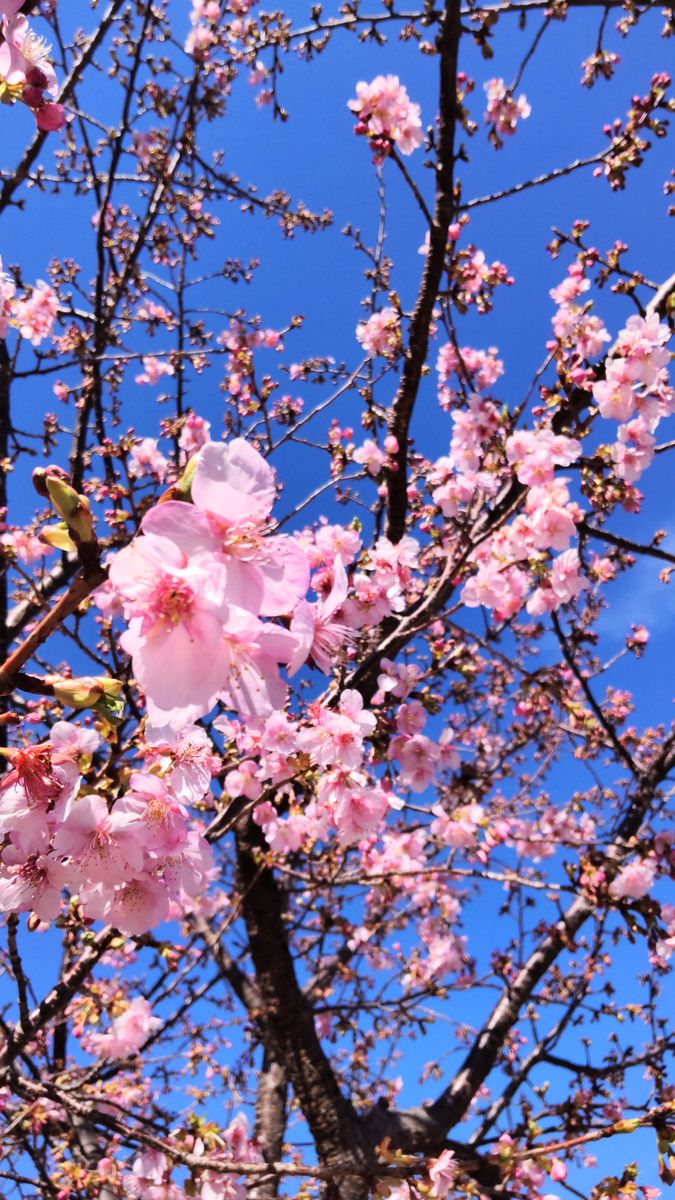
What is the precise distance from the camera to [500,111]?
352 cm

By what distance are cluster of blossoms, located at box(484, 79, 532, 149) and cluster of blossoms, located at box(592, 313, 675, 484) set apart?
1.50m

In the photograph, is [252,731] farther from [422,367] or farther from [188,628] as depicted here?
[422,367]

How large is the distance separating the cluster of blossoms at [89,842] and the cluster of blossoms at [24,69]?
1.45 m

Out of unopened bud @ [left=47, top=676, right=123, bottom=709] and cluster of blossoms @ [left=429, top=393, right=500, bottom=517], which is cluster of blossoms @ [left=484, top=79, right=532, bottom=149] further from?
unopened bud @ [left=47, top=676, right=123, bottom=709]

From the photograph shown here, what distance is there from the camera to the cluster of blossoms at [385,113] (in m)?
3.19

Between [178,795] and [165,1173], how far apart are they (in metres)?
1.99

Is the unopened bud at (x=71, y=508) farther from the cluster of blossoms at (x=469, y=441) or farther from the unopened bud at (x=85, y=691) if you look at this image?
the cluster of blossoms at (x=469, y=441)

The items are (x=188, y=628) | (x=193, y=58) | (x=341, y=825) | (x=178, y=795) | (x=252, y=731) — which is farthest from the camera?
(x=193, y=58)

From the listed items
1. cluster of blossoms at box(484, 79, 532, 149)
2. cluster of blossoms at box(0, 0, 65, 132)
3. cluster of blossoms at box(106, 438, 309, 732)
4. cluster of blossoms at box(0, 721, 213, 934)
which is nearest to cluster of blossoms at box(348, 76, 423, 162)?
cluster of blossoms at box(484, 79, 532, 149)

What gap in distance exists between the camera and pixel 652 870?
3355 mm

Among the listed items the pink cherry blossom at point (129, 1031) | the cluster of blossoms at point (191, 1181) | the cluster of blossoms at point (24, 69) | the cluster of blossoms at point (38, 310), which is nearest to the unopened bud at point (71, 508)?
the cluster of blossoms at point (24, 69)

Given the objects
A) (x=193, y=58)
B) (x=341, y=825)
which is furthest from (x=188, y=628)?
(x=193, y=58)

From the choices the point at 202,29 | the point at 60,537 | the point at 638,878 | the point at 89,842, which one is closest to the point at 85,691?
the point at 60,537

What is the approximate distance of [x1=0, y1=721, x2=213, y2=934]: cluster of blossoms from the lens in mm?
1242
